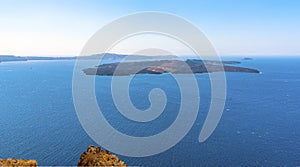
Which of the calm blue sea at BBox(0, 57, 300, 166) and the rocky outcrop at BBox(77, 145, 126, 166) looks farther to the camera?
the calm blue sea at BBox(0, 57, 300, 166)

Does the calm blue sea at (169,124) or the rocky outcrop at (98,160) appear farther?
the calm blue sea at (169,124)

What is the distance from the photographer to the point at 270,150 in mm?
23250

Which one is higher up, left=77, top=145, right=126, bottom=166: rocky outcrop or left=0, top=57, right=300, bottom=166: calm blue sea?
left=77, top=145, right=126, bottom=166: rocky outcrop

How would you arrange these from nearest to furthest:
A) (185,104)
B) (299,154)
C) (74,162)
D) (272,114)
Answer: (74,162) → (299,154) → (272,114) → (185,104)

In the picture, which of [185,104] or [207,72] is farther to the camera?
[207,72]

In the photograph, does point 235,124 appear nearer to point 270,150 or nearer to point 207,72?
point 270,150

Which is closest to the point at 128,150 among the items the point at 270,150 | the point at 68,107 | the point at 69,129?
the point at 69,129

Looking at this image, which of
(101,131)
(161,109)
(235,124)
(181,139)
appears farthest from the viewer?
(161,109)

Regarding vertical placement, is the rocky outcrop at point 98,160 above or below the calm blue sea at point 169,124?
above

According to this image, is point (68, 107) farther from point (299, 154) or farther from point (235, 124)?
point (299, 154)

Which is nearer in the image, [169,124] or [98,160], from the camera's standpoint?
[98,160]

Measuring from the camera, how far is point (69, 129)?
2858 cm

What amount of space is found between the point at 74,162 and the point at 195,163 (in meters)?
10.0

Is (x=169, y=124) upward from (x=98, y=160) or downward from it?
downward
